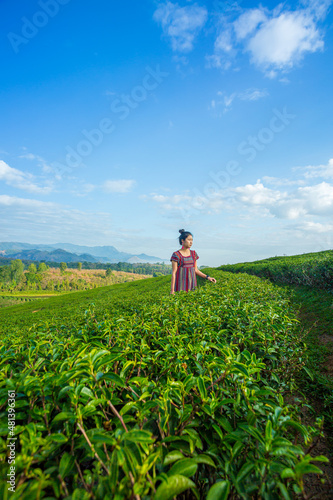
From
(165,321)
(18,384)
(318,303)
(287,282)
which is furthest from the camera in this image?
(287,282)

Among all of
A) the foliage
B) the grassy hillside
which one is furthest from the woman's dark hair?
the foliage

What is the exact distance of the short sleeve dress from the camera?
620 centimetres

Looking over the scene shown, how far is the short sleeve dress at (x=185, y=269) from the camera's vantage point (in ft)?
20.3

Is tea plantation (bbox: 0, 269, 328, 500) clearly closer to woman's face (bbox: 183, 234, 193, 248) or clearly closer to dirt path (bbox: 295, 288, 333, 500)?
dirt path (bbox: 295, 288, 333, 500)

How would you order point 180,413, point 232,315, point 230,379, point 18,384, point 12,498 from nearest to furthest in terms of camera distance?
point 12,498
point 180,413
point 18,384
point 230,379
point 232,315

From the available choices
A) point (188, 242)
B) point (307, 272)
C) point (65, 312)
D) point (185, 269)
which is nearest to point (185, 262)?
point (185, 269)

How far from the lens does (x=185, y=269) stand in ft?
20.7

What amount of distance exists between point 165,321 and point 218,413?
4.31 feet

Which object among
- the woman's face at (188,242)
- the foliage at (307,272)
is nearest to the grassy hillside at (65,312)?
the woman's face at (188,242)

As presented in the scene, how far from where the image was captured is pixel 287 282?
10.9 metres

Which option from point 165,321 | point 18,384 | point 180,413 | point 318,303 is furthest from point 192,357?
point 318,303

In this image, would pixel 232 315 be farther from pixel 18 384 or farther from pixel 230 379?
pixel 18 384
